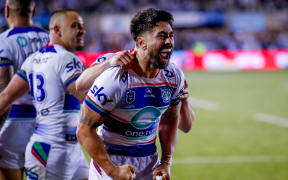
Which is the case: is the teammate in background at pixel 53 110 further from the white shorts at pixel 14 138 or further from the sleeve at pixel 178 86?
the sleeve at pixel 178 86

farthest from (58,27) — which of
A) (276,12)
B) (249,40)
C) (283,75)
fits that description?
(276,12)

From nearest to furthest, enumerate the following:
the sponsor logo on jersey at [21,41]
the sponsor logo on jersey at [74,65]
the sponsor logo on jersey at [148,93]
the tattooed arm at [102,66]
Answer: the tattooed arm at [102,66], the sponsor logo on jersey at [148,93], the sponsor logo on jersey at [74,65], the sponsor logo on jersey at [21,41]

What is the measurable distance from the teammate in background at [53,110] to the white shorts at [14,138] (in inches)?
15.7

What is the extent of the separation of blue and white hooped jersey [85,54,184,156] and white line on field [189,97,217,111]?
1090 cm

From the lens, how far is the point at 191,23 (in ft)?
115

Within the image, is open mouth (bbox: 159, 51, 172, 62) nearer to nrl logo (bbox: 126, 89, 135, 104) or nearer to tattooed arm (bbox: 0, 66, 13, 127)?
nrl logo (bbox: 126, 89, 135, 104)

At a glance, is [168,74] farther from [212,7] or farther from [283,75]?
[212,7]

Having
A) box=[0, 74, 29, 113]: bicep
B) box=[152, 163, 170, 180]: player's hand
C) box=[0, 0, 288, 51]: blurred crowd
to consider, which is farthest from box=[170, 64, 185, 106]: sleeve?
box=[0, 0, 288, 51]: blurred crowd

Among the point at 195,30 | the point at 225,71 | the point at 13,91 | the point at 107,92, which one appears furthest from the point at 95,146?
the point at 195,30

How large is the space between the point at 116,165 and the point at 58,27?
5.60 feet

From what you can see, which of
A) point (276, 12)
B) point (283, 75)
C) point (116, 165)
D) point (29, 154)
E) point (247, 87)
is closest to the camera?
point (116, 165)

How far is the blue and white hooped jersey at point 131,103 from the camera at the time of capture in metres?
2.76

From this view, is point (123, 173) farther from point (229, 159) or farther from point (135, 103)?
point (229, 159)

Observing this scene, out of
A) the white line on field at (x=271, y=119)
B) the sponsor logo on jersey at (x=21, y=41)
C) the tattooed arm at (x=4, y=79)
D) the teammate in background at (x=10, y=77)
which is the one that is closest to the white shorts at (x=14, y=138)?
the teammate in background at (x=10, y=77)
